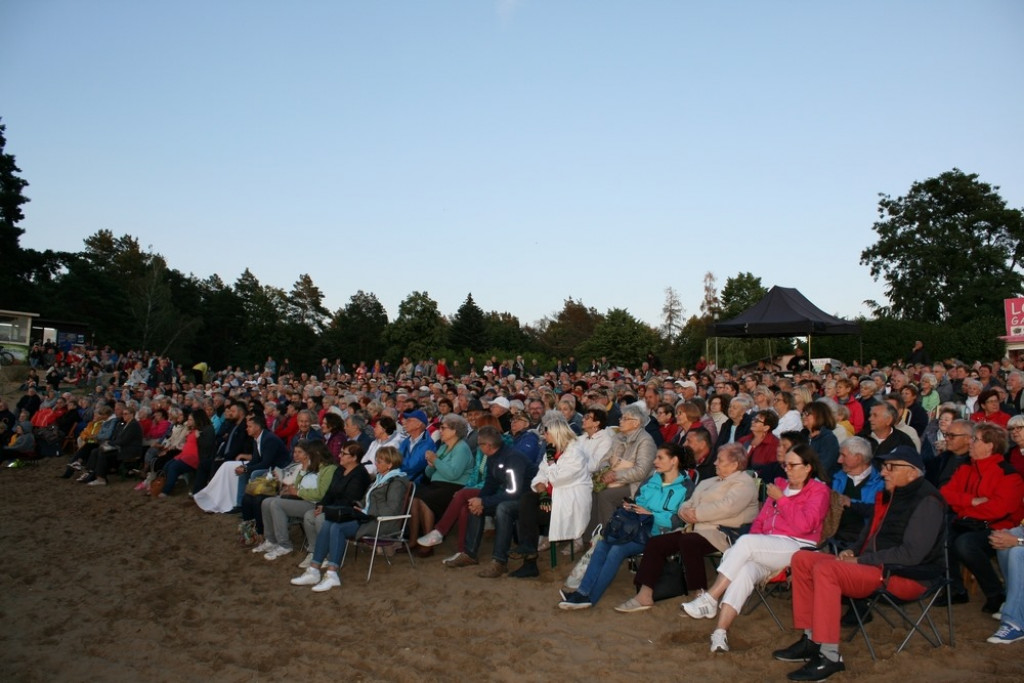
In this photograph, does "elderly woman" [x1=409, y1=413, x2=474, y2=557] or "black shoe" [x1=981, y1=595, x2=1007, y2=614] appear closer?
"black shoe" [x1=981, y1=595, x2=1007, y2=614]

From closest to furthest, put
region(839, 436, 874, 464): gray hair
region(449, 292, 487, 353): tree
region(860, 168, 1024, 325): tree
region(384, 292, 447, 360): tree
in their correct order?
region(839, 436, 874, 464): gray hair < region(860, 168, 1024, 325): tree < region(384, 292, 447, 360): tree < region(449, 292, 487, 353): tree

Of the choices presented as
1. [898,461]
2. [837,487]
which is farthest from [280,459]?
[898,461]

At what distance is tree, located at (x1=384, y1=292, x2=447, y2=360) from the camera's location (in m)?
42.9

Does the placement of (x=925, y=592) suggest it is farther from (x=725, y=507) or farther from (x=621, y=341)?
(x=621, y=341)

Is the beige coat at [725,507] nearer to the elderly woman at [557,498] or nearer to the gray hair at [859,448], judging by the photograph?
the gray hair at [859,448]

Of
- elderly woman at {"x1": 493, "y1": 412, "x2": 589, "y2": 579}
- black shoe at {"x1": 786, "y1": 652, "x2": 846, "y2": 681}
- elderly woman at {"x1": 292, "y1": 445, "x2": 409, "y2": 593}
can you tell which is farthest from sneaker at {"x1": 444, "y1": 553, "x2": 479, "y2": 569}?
black shoe at {"x1": 786, "y1": 652, "x2": 846, "y2": 681}

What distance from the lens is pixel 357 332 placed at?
52.0m

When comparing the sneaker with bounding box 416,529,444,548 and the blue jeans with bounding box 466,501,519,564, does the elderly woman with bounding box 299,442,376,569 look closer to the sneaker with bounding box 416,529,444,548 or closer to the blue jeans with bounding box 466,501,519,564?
the sneaker with bounding box 416,529,444,548

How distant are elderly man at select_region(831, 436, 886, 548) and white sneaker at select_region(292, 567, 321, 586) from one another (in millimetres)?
4195

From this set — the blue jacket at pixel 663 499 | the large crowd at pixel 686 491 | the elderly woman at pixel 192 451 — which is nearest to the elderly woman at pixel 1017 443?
the large crowd at pixel 686 491

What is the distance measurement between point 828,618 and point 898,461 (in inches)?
40.1

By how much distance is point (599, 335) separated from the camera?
39.7m

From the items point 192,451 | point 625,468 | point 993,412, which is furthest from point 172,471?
point 993,412

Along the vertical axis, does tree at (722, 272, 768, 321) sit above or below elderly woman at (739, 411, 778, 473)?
above
